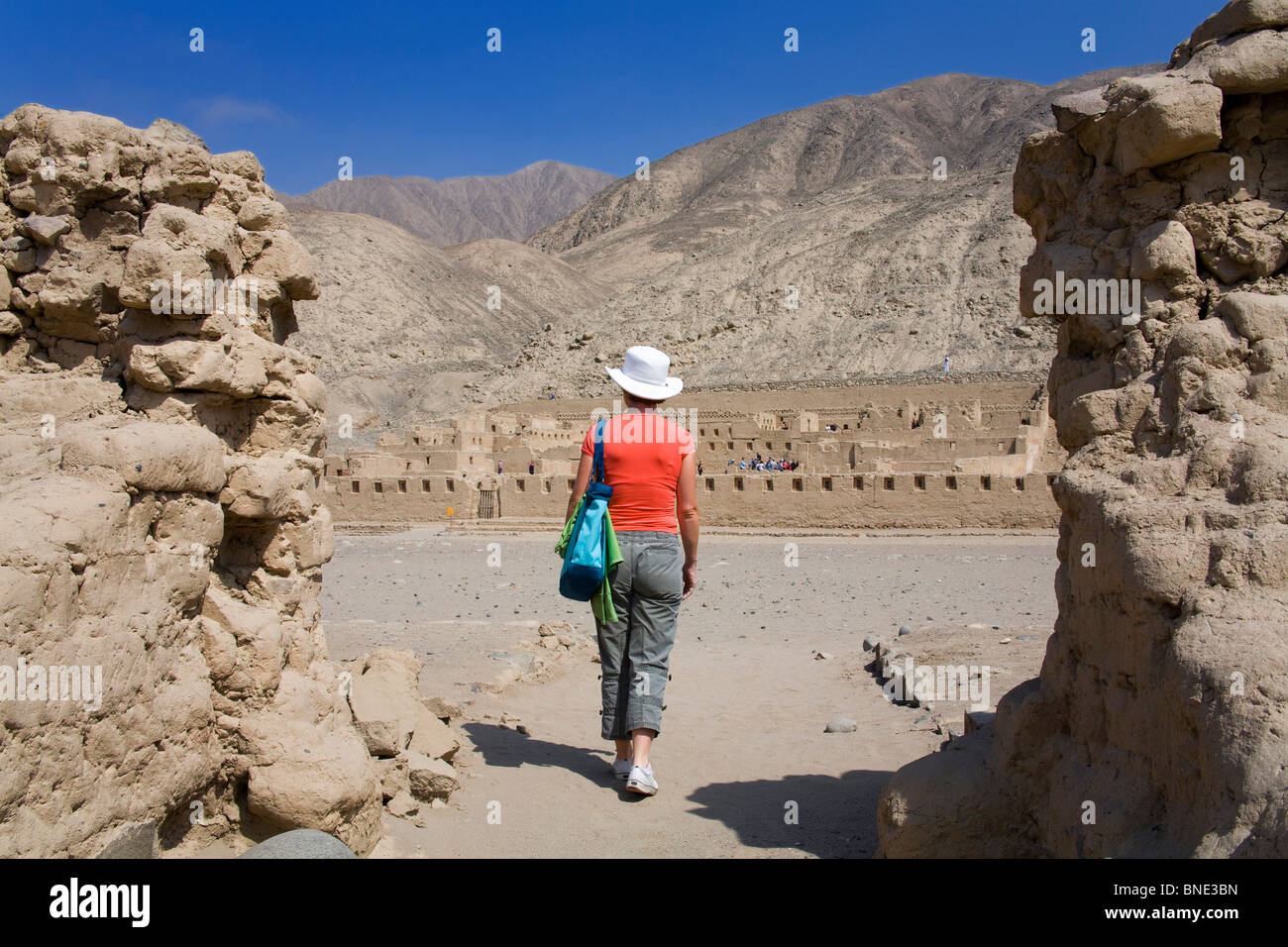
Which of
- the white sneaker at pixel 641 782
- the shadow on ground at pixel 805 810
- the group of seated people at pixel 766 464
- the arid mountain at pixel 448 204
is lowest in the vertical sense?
the shadow on ground at pixel 805 810

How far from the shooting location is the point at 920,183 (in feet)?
245

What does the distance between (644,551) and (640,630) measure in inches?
14.9

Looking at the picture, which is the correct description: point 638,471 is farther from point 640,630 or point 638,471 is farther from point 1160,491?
point 1160,491

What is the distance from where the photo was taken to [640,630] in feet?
14.7

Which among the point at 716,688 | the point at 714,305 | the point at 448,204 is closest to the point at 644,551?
the point at 716,688

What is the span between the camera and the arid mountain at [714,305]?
5356 centimetres

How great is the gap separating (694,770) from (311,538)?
217 centimetres

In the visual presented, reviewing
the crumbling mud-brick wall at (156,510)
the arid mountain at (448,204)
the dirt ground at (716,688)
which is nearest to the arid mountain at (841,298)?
the dirt ground at (716,688)

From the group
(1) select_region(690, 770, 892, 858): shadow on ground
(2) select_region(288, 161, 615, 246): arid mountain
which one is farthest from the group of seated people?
(2) select_region(288, 161, 615, 246): arid mountain

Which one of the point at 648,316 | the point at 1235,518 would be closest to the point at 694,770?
the point at 1235,518

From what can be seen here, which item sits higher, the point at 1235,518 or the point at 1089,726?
the point at 1235,518

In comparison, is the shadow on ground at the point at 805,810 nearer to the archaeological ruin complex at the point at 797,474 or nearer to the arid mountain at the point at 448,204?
the archaeological ruin complex at the point at 797,474
